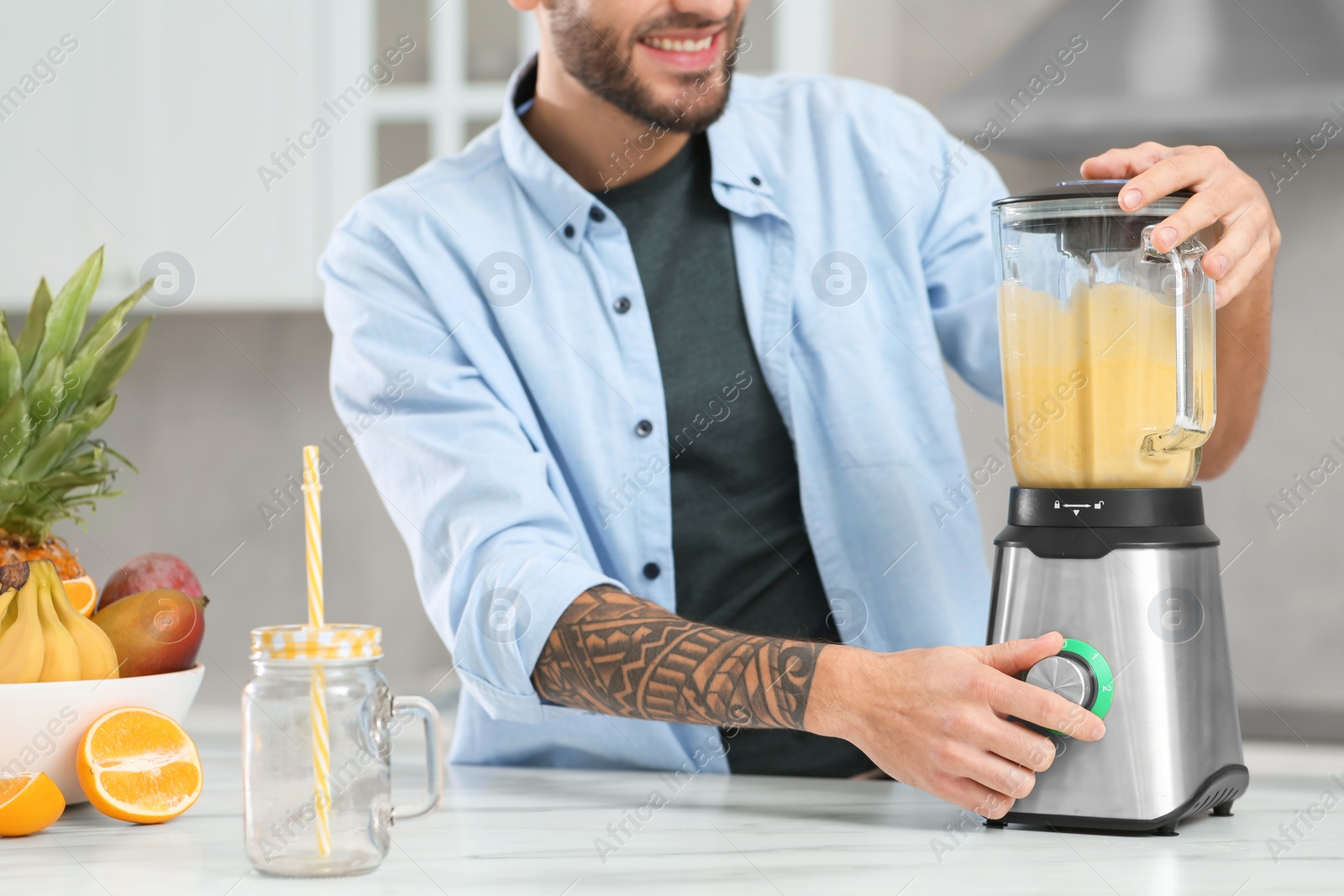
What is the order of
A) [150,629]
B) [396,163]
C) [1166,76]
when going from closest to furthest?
[150,629]
[1166,76]
[396,163]

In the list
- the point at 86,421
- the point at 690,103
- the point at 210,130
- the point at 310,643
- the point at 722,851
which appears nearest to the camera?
the point at 310,643

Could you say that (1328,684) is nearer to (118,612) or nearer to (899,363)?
(899,363)

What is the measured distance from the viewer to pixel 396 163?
2.13 m

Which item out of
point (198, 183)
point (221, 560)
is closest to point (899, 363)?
point (198, 183)

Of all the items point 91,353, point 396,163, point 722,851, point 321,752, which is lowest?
point 722,851

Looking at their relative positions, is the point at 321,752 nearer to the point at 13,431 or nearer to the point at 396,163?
the point at 13,431

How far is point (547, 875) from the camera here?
761 mm

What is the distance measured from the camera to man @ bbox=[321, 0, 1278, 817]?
48.4 inches

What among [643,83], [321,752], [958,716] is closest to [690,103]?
[643,83]

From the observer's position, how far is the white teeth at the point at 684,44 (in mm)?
1271

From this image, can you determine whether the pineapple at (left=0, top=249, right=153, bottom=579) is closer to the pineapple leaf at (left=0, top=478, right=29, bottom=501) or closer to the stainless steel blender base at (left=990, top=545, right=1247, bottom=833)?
the pineapple leaf at (left=0, top=478, right=29, bottom=501)

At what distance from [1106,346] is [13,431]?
2.73ft

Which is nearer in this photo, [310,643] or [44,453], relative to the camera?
[310,643]

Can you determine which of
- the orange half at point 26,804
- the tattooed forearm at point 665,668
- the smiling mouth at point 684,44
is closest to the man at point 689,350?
the smiling mouth at point 684,44
